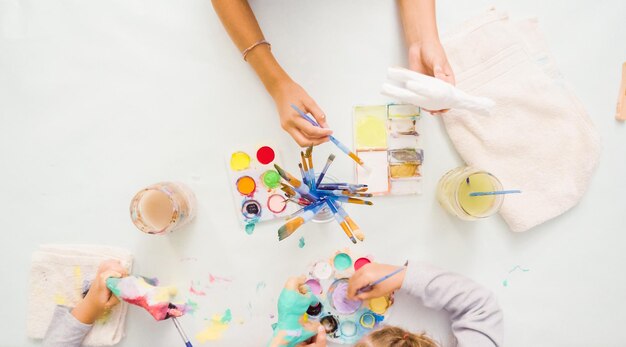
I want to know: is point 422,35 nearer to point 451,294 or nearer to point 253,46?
point 253,46

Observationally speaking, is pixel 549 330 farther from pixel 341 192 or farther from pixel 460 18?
pixel 460 18

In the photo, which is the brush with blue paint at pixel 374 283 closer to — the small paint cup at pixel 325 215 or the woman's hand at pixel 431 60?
the small paint cup at pixel 325 215

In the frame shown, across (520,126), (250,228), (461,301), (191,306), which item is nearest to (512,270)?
(461,301)

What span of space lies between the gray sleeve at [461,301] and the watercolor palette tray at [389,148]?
0.14 m

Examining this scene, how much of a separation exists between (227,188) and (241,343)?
0.89 feet

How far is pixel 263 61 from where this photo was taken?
740 mm

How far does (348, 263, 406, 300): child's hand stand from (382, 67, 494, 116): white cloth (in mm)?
287

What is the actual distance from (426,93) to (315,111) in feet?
0.64

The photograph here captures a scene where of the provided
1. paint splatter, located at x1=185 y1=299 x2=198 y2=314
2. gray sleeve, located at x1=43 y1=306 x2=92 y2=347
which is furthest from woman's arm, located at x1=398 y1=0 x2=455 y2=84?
gray sleeve, located at x1=43 y1=306 x2=92 y2=347

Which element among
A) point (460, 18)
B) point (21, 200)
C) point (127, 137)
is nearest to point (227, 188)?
point (127, 137)

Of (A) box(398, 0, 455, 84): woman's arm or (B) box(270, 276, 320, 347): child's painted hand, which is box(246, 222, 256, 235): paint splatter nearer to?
(B) box(270, 276, 320, 347): child's painted hand

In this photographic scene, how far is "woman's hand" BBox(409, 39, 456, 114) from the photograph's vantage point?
0.67 meters

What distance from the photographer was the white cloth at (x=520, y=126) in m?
0.77

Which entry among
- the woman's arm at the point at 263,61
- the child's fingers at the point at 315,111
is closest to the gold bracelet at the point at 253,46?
the woman's arm at the point at 263,61
